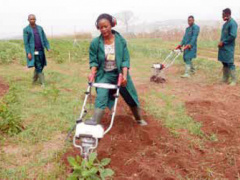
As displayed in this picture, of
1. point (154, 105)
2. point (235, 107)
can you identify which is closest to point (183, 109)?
point (154, 105)

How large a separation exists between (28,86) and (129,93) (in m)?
4.14

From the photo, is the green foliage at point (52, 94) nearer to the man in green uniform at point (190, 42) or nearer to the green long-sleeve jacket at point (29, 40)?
the green long-sleeve jacket at point (29, 40)

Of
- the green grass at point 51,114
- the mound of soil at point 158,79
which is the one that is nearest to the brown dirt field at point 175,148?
the green grass at point 51,114

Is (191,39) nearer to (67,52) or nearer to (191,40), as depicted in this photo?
(191,40)

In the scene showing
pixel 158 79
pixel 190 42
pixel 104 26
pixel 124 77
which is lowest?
pixel 158 79

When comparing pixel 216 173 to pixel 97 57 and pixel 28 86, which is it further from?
pixel 28 86

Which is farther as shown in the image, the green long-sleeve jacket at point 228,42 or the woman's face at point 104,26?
the green long-sleeve jacket at point 228,42

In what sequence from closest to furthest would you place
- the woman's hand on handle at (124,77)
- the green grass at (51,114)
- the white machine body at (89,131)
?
the white machine body at (89,131) → the green grass at (51,114) → the woman's hand on handle at (124,77)

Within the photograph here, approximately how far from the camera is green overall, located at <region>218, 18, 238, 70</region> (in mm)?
6656

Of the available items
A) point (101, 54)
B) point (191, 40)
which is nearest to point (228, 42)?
point (191, 40)

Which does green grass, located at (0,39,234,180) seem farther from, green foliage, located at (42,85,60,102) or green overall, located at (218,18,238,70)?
green overall, located at (218,18,238,70)

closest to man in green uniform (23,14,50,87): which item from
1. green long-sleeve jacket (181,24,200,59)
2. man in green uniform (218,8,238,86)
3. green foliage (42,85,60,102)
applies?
green foliage (42,85,60,102)

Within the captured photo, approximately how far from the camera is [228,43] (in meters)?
6.84

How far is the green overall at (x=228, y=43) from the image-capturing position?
6656 mm
